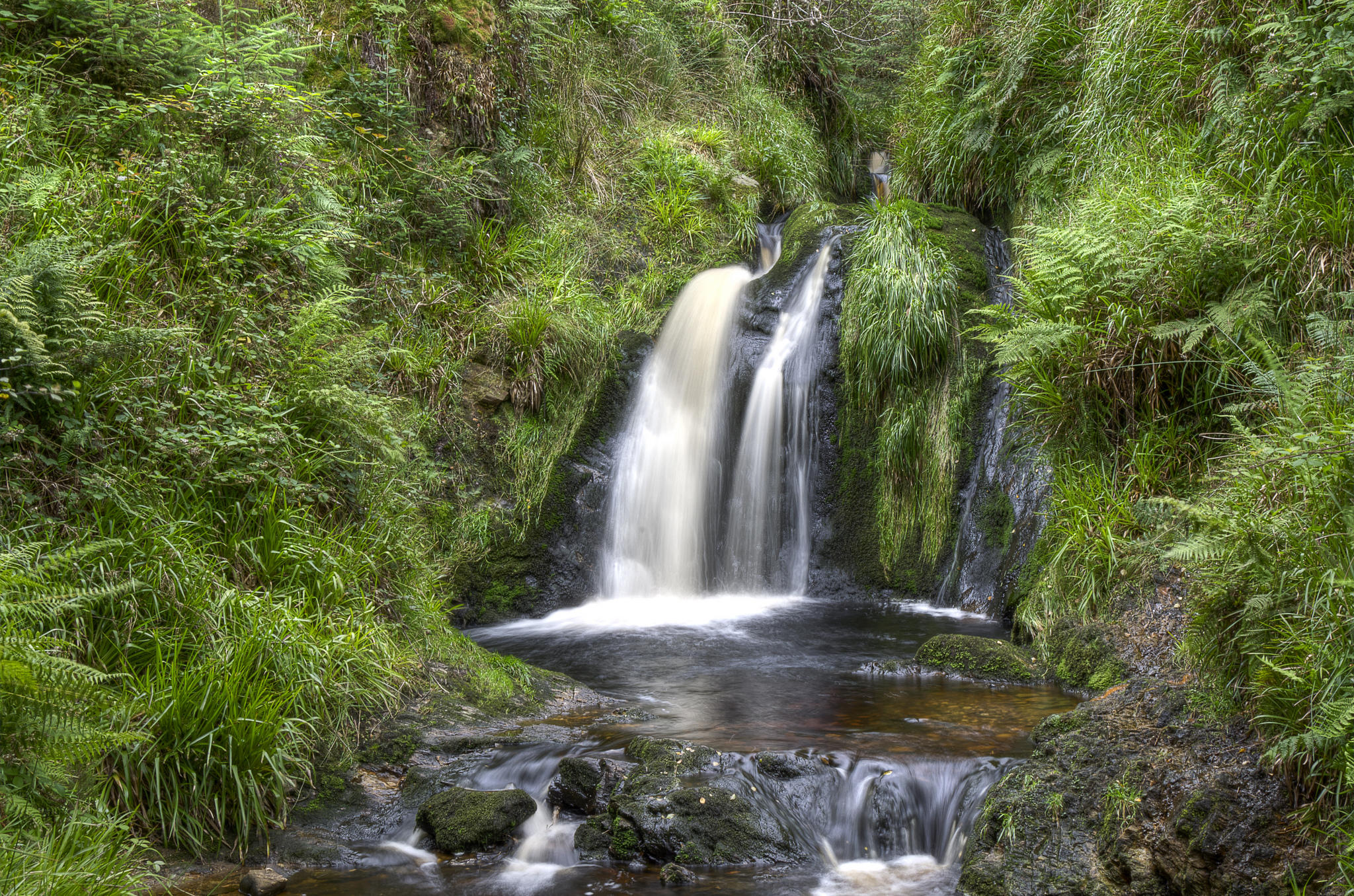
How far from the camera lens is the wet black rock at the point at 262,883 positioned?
3152 mm

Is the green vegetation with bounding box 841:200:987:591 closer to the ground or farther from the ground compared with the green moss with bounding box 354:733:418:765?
farther from the ground

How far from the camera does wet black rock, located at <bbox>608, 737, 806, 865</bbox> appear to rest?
346cm

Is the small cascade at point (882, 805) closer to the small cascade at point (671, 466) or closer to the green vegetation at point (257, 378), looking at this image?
the green vegetation at point (257, 378)

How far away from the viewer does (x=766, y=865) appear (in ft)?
11.4

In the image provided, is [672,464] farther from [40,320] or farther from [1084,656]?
[40,320]

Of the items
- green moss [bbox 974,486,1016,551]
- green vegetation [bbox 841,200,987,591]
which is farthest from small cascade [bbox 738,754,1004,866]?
green vegetation [bbox 841,200,987,591]

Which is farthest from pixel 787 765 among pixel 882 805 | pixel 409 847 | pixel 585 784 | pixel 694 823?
pixel 409 847

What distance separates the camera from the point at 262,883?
319cm

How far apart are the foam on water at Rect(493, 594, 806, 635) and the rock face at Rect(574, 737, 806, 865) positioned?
10.2 feet

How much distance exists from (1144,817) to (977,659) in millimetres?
2160

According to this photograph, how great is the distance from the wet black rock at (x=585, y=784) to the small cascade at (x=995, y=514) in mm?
3704

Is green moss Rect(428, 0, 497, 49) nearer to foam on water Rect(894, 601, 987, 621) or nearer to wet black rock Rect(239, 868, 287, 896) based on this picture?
foam on water Rect(894, 601, 987, 621)

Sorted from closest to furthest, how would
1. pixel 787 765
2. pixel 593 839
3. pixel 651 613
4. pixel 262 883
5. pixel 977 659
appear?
1. pixel 262 883
2. pixel 593 839
3. pixel 787 765
4. pixel 977 659
5. pixel 651 613

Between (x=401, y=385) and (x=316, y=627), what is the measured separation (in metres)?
3.48
